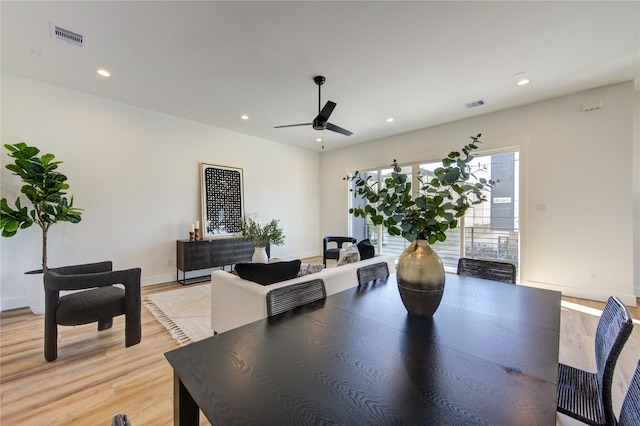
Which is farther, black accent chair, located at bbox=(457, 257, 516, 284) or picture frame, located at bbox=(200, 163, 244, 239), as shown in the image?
picture frame, located at bbox=(200, 163, 244, 239)

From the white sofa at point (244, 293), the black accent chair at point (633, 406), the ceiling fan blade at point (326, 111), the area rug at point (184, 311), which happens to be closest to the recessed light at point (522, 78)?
the ceiling fan blade at point (326, 111)

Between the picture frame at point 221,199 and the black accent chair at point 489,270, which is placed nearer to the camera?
the black accent chair at point 489,270

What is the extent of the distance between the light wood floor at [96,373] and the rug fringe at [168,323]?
0.20 feet

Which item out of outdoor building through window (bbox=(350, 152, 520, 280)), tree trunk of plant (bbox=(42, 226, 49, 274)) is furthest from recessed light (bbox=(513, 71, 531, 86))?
tree trunk of plant (bbox=(42, 226, 49, 274))

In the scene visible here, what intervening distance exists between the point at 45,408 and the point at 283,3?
10.9 ft

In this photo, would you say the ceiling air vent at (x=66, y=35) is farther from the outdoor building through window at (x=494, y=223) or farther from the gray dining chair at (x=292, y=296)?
the outdoor building through window at (x=494, y=223)

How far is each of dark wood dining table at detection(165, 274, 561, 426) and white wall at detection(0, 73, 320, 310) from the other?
13.3 ft

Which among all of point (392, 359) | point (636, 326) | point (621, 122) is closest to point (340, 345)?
point (392, 359)

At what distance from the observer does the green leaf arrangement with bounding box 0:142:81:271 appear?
2.90 meters

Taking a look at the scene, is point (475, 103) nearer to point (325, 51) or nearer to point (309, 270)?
point (325, 51)

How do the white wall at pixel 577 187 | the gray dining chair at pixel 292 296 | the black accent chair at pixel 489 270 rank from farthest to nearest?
the white wall at pixel 577 187 → the black accent chair at pixel 489 270 → the gray dining chair at pixel 292 296

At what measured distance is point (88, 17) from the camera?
228 cm

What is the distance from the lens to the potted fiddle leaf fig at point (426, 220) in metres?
1.22

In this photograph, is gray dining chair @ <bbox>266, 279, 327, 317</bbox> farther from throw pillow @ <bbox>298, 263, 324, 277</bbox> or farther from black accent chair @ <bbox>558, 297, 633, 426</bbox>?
black accent chair @ <bbox>558, 297, 633, 426</bbox>
